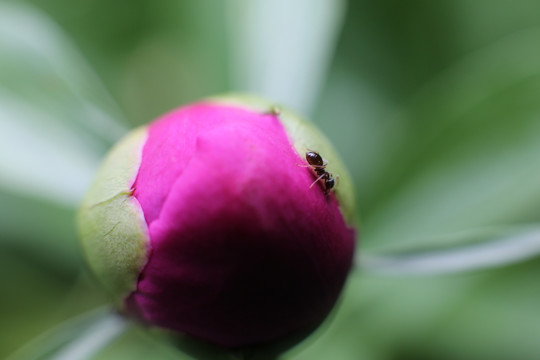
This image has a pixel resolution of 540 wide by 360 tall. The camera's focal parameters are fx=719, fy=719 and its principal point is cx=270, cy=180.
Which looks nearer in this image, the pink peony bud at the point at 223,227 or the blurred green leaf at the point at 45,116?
the pink peony bud at the point at 223,227

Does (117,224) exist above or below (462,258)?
above

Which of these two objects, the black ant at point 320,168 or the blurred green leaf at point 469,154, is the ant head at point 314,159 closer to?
the black ant at point 320,168

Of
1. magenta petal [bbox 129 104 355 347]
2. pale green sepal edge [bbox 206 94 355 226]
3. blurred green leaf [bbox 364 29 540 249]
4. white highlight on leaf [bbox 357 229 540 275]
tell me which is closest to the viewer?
magenta petal [bbox 129 104 355 347]

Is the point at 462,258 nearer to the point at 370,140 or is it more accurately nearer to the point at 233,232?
the point at 233,232

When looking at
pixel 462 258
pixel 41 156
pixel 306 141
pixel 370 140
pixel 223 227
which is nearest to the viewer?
pixel 223 227

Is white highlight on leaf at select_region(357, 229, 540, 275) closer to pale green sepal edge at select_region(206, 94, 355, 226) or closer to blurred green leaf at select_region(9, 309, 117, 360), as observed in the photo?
pale green sepal edge at select_region(206, 94, 355, 226)

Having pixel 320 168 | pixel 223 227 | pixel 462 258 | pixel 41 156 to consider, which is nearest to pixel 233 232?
pixel 223 227

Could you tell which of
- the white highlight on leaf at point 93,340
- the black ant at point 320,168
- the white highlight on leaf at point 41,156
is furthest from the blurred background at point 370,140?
the black ant at point 320,168

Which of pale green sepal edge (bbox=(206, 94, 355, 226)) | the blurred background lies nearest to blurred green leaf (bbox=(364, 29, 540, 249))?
the blurred background

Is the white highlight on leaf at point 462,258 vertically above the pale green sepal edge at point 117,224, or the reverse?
the pale green sepal edge at point 117,224
